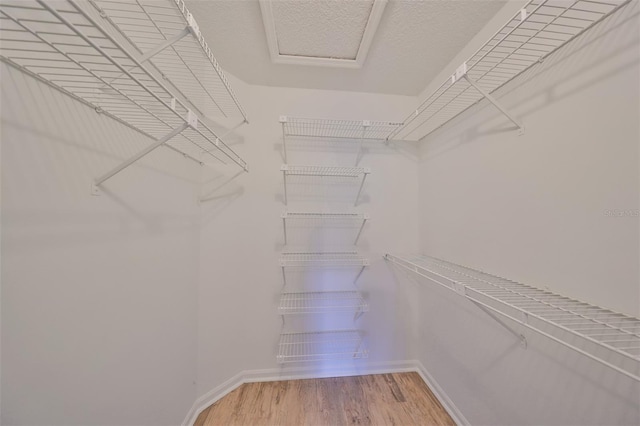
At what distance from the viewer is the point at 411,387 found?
1.50m

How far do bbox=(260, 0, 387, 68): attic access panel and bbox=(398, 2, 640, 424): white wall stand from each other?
76cm

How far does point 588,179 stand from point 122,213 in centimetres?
169

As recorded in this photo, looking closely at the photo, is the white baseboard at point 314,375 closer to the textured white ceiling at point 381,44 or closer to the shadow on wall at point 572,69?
the shadow on wall at point 572,69

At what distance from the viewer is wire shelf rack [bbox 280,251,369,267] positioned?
1511 millimetres

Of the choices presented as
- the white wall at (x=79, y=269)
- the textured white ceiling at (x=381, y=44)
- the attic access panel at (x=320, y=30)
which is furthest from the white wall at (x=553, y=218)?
Answer: the white wall at (x=79, y=269)

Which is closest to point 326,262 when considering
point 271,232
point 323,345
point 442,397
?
point 271,232

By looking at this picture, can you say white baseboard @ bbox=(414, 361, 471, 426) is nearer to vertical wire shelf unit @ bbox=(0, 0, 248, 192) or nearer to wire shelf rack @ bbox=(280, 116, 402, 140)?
wire shelf rack @ bbox=(280, 116, 402, 140)

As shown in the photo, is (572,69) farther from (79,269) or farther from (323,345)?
(323,345)

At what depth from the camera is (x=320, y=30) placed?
1.15 meters

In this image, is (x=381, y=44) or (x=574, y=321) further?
(x=381, y=44)

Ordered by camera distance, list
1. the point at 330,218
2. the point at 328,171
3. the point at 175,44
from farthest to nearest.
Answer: the point at 330,218 < the point at 328,171 < the point at 175,44

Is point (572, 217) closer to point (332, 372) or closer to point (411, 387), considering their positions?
point (411, 387)

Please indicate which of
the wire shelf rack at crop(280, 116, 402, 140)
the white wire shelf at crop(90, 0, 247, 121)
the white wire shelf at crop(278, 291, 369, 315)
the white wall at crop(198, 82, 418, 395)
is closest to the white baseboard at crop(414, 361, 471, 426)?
the white wall at crop(198, 82, 418, 395)

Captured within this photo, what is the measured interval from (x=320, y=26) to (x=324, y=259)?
4.61ft
